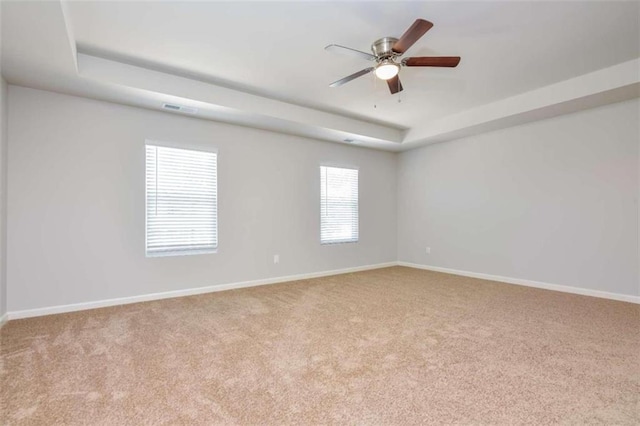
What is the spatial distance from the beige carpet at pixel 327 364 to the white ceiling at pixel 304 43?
2.48 meters

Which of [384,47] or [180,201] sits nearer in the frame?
[384,47]

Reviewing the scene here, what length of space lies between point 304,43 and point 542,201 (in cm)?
409

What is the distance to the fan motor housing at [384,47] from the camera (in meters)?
2.77

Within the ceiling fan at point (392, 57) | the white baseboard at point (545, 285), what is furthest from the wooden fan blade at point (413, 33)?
the white baseboard at point (545, 285)

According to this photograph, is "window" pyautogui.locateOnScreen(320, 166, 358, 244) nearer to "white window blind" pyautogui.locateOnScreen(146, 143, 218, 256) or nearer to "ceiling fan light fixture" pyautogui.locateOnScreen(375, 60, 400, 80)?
"white window blind" pyautogui.locateOnScreen(146, 143, 218, 256)

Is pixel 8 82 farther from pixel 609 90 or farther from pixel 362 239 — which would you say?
pixel 609 90

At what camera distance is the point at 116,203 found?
3.80m

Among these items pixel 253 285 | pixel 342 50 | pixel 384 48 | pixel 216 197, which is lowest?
pixel 253 285

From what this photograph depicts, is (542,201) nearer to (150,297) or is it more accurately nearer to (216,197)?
(216,197)

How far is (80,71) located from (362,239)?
4.93 m

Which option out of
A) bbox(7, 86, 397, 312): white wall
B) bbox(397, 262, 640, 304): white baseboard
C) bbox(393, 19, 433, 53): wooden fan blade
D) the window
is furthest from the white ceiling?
bbox(397, 262, 640, 304): white baseboard

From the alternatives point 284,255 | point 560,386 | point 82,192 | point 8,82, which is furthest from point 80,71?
point 560,386

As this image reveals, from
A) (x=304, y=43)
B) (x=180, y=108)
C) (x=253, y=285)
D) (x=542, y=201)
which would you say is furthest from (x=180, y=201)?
(x=542, y=201)

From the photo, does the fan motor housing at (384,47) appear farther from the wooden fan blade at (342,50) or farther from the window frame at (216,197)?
the window frame at (216,197)
